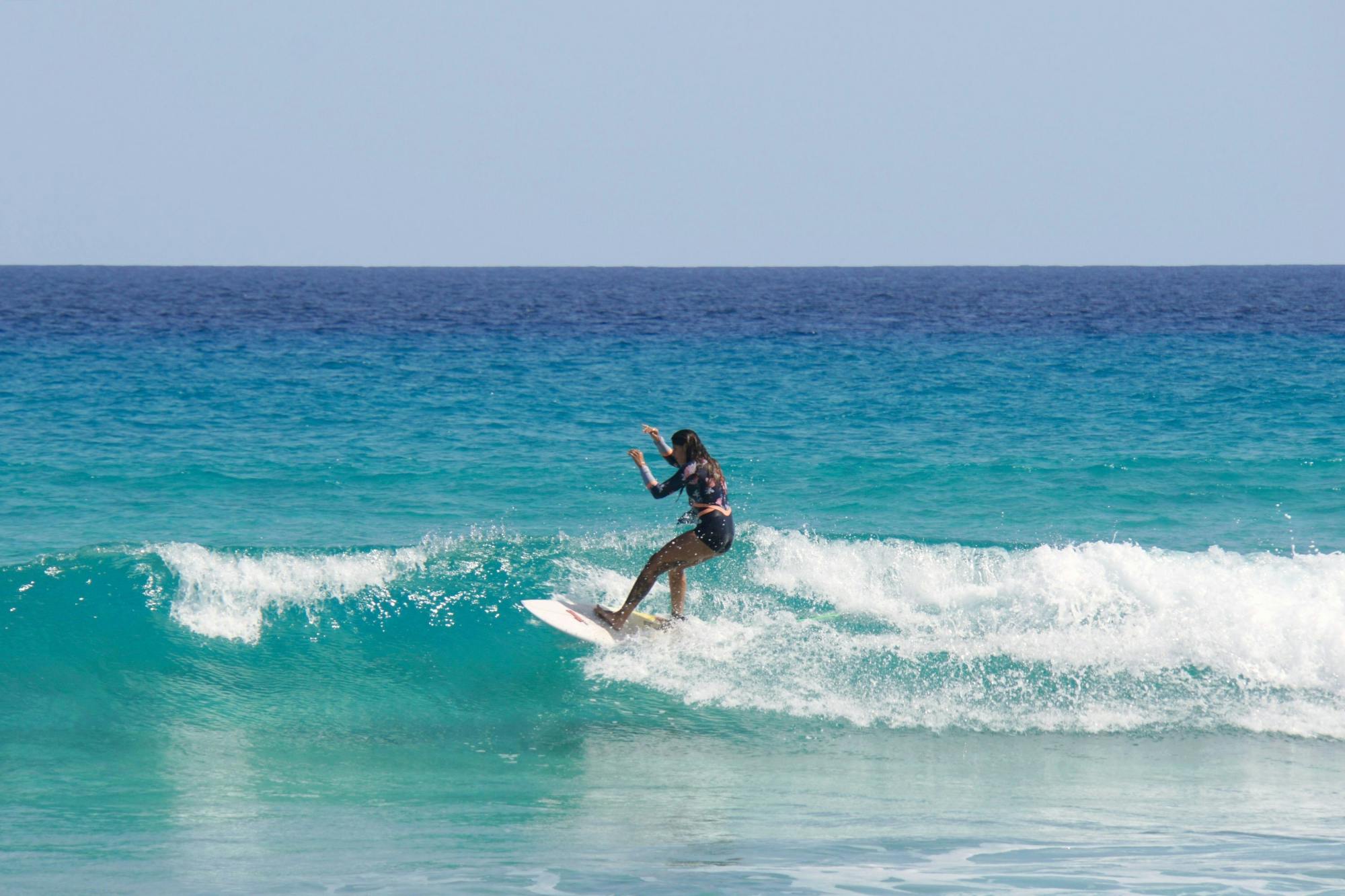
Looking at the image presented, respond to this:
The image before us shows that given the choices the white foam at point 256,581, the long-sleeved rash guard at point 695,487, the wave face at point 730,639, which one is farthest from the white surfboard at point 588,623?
the white foam at point 256,581

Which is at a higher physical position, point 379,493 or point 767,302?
point 767,302

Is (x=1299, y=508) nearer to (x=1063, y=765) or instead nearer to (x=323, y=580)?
(x=1063, y=765)

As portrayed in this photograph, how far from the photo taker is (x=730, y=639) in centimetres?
1043

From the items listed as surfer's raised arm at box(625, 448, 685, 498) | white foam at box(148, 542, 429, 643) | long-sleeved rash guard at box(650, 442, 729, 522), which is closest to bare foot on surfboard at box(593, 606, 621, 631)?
long-sleeved rash guard at box(650, 442, 729, 522)

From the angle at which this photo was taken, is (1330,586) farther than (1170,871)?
Yes

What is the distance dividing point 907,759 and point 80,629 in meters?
7.34

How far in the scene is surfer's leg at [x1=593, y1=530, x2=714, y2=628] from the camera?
31.8 feet

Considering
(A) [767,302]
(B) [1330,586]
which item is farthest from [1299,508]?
(A) [767,302]

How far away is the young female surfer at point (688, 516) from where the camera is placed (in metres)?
9.28

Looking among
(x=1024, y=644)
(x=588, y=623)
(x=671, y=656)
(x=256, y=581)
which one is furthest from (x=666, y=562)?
(x=256, y=581)

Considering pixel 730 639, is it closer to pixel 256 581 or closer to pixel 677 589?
pixel 677 589

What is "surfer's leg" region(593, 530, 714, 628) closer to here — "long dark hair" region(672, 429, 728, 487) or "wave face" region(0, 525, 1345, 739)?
"wave face" region(0, 525, 1345, 739)

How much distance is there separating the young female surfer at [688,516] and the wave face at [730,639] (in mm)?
452

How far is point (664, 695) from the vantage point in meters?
9.54
